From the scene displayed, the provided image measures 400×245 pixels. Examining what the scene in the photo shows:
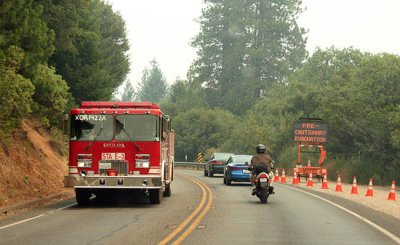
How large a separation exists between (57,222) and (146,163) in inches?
173

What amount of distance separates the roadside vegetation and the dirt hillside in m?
0.95

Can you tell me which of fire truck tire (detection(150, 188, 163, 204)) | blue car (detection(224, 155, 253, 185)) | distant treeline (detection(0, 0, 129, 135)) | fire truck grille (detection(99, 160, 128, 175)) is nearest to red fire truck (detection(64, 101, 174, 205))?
fire truck grille (detection(99, 160, 128, 175))

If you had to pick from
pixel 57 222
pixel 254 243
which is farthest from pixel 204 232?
pixel 57 222

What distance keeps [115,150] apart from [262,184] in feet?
16.2

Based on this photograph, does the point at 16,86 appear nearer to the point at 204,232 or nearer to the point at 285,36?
the point at 204,232

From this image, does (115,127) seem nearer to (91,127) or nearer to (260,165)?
(91,127)

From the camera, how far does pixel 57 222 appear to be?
50.1ft

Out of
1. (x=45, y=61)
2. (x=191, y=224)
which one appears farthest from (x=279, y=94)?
(x=191, y=224)

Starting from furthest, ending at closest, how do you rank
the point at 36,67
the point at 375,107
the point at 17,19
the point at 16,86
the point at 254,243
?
1. the point at 375,107
2. the point at 36,67
3. the point at 17,19
4. the point at 16,86
5. the point at 254,243

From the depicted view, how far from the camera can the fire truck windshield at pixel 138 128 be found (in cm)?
1930

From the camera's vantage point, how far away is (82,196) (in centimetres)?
1975

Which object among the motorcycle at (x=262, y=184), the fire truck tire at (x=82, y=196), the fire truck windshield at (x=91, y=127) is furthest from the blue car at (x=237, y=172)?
the fire truck windshield at (x=91, y=127)

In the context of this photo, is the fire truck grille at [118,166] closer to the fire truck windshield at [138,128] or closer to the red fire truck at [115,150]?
the red fire truck at [115,150]

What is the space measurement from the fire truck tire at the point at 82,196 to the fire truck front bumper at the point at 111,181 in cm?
74
